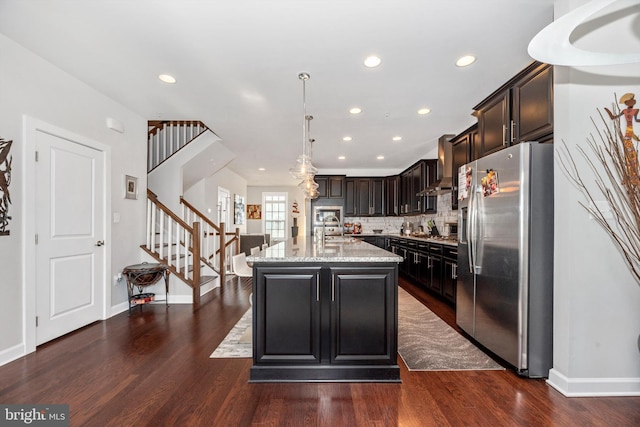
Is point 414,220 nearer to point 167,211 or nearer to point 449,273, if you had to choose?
point 449,273

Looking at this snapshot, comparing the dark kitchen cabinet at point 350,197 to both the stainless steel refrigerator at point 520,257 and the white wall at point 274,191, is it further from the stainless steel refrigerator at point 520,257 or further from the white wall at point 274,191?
the stainless steel refrigerator at point 520,257

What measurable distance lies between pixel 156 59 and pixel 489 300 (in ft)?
12.0

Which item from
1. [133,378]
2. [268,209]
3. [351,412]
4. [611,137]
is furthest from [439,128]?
[268,209]

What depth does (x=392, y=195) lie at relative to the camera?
295 inches

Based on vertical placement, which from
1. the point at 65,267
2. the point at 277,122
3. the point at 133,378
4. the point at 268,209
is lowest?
the point at 133,378

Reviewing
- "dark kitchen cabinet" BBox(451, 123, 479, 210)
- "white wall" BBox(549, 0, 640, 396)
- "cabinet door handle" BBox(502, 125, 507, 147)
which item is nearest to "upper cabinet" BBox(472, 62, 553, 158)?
"cabinet door handle" BBox(502, 125, 507, 147)

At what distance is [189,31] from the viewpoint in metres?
2.30

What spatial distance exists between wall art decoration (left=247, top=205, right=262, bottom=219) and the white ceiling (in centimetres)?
645

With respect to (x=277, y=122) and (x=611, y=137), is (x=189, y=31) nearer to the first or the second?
(x=277, y=122)

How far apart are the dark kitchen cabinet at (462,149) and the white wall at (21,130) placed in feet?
14.9

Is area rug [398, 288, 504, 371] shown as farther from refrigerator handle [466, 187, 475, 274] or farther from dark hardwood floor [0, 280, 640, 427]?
refrigerator handle [466, 187, 475, 274]

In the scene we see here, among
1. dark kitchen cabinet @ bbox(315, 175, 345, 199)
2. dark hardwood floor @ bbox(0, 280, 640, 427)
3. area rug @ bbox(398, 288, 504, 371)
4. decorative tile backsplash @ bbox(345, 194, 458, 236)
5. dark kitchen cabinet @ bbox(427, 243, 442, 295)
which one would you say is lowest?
area rug @ bbox(398, 288, 504, 371)

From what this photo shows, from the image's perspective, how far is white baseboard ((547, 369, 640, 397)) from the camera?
203 centimetres

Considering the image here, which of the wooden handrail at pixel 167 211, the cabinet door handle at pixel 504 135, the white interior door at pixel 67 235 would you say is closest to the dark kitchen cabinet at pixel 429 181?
the cabinet door handle at pixel 504 135
